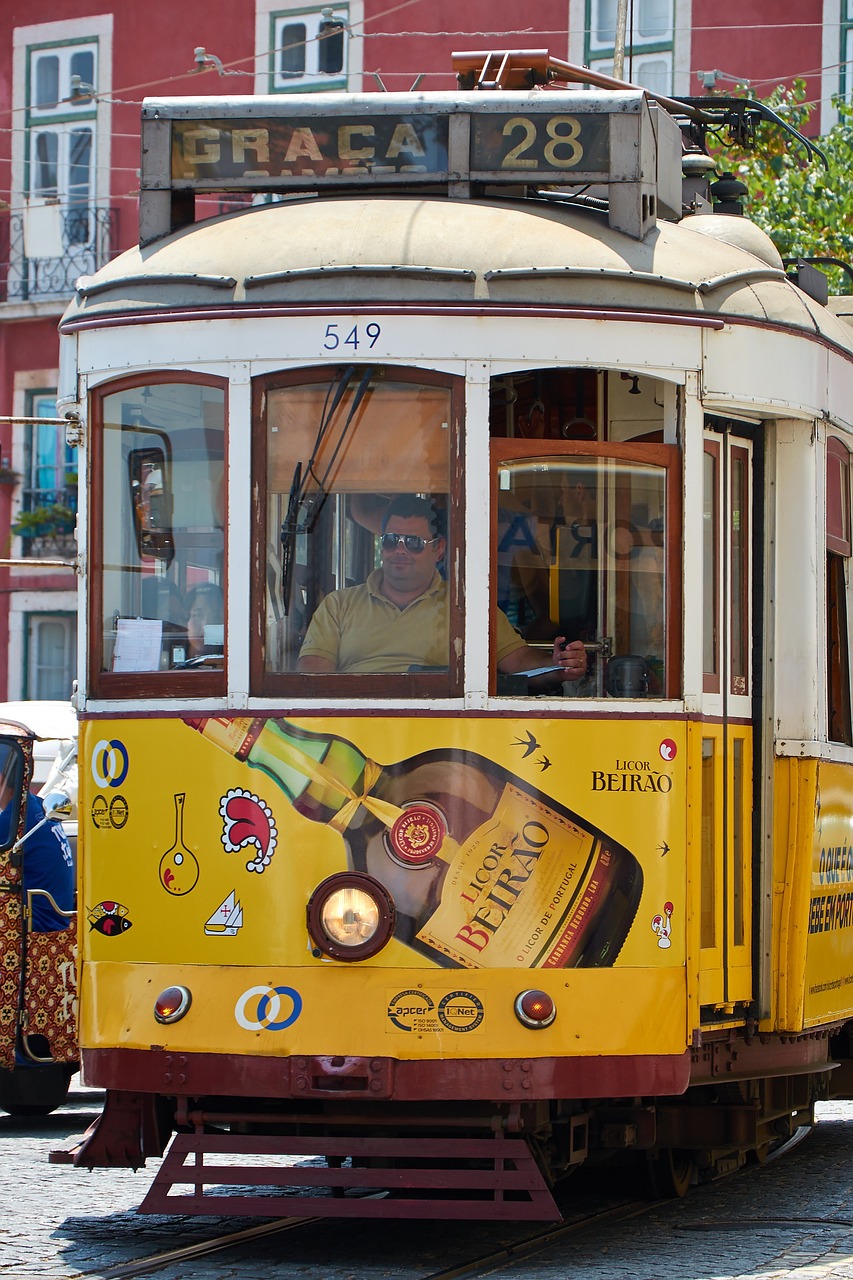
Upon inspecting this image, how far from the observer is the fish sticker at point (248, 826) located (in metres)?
7.04

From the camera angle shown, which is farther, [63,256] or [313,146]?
[63,256]

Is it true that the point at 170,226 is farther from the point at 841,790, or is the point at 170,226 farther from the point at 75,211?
the point at 75,211

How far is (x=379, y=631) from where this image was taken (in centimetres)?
720

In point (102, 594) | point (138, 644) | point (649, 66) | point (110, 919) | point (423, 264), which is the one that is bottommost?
point (110, 919)

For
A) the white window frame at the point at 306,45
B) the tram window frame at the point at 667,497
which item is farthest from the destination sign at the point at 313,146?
the white window frame at the point at 306,45

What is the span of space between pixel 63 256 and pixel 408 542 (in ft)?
79.5

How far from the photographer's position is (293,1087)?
273 inches

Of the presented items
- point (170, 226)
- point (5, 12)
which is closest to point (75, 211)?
point (5, 12)

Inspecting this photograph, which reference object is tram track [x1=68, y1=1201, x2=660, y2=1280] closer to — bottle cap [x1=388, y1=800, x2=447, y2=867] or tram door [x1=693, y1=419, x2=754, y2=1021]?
tram door [x1=693, y1=419, x2=754, y2=1021]

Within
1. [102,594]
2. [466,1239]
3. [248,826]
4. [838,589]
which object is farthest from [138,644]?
[838,589]

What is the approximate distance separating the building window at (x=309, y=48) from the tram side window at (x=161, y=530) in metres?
22.2

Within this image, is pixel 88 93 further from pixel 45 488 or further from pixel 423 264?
pixel 423 264

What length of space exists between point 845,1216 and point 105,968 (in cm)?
292

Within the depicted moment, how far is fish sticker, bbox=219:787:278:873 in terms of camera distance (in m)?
7.04
